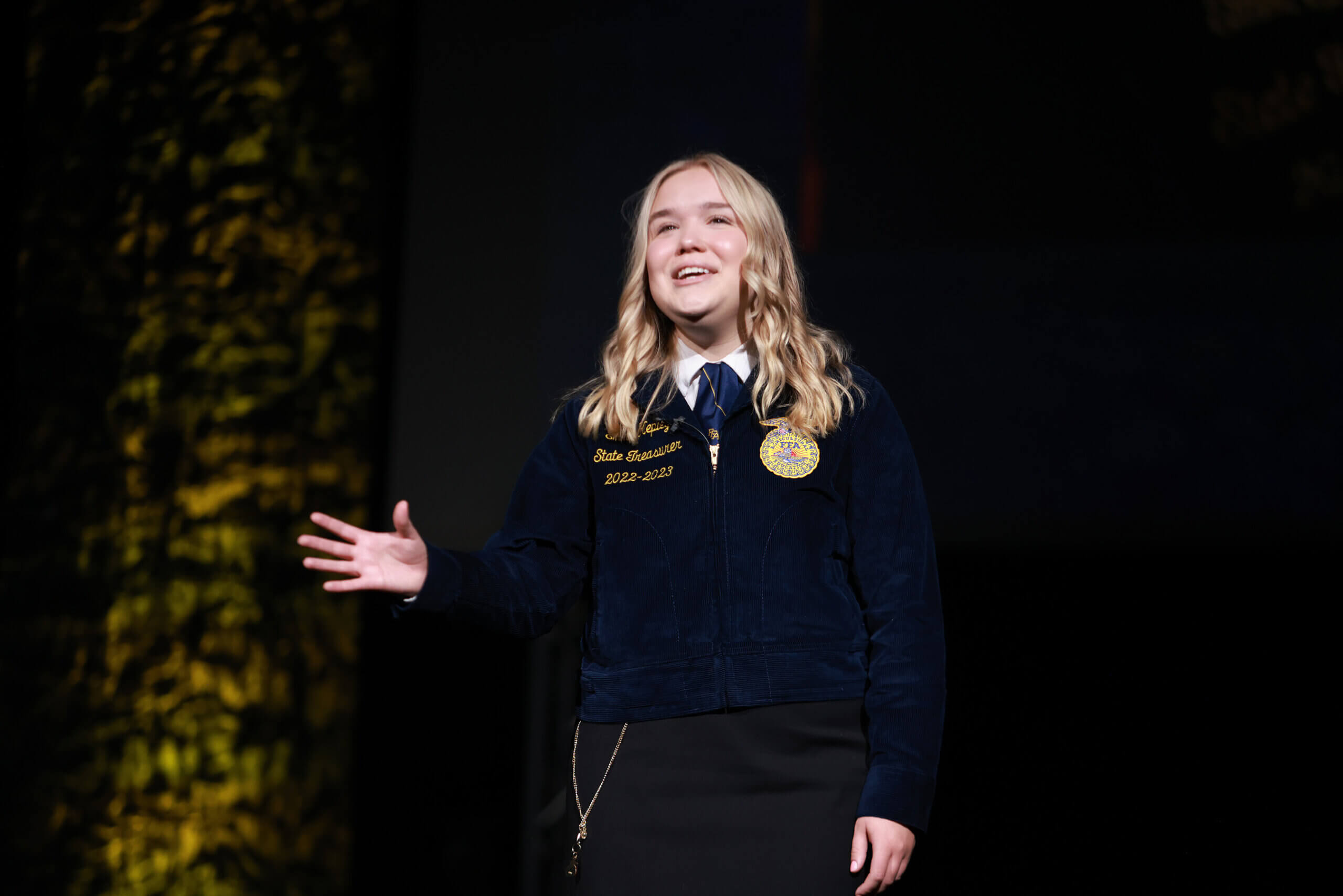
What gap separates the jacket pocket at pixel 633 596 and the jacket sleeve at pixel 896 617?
27 cm

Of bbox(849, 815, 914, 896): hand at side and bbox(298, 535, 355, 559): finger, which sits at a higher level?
bbox(298, 535, 355, 559): finger

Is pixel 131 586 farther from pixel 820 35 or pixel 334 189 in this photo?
pixel 820 35

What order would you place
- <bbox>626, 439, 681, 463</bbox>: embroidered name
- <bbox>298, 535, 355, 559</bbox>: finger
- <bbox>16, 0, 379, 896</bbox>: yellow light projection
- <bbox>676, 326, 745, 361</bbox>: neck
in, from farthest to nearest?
<bbox>16, 0, 379, 896</bbox>: yellow light projection, <bbox>676, 326, 745, 361</bbox>: neck, <bbox>626, 439, 681, 463</bbox>: embroidered name, <bbox>298, 535, 355, 559</bbox>: finger

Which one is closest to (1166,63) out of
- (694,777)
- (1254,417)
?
(1254,417)

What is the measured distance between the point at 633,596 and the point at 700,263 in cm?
51

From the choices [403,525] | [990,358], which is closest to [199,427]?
[403,525]

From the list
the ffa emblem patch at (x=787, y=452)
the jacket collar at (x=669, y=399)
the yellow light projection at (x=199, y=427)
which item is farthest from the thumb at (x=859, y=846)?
the yellow light projection at (x=199, y=427)

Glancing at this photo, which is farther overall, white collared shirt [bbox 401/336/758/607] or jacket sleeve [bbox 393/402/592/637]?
white collared shirt [bbox 401/336/758/607]

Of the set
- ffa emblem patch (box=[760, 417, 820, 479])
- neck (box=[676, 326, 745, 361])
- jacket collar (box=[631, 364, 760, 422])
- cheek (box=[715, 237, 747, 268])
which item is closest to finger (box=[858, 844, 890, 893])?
ffa emblem patch (box=[760, 417, 820, 479])

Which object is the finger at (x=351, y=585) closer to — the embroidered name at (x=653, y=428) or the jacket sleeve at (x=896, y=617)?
the embroidered name at (x=653, y=428)

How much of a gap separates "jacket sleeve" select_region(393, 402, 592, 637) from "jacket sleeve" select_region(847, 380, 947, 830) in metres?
0.41

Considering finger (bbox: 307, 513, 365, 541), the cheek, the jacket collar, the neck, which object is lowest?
finger (bbox: 307, 513, 365, 541)

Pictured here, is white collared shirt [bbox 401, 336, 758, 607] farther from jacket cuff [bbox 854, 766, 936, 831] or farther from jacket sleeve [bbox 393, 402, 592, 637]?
jacket cuff [bbox 854, 766, 936, 831]

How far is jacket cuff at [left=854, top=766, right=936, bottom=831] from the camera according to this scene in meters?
1.31
